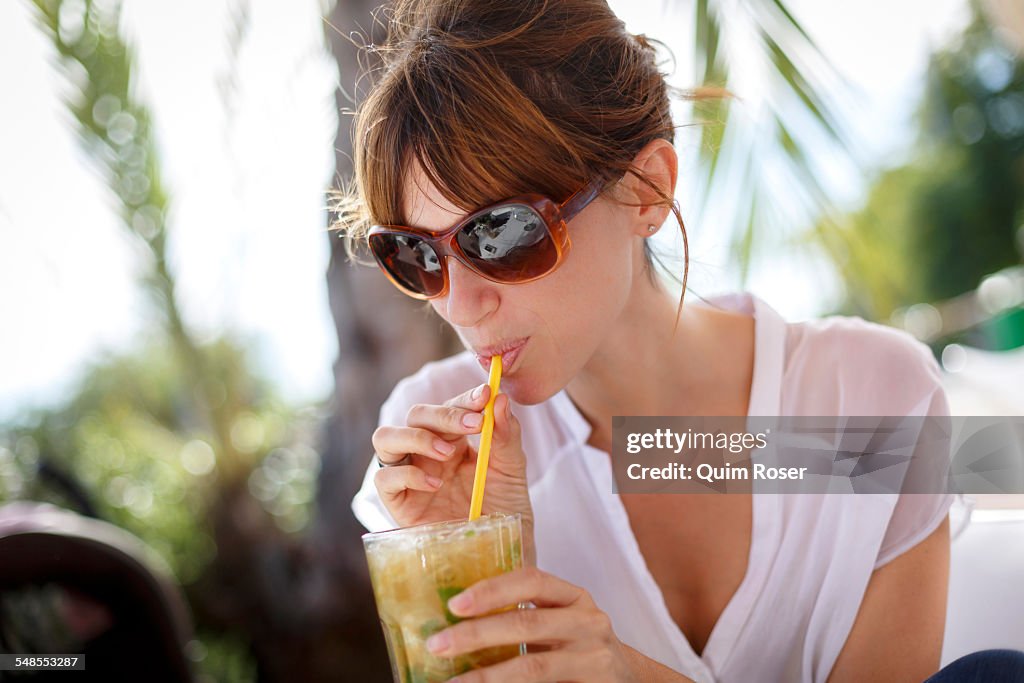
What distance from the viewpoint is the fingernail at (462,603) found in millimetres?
1021

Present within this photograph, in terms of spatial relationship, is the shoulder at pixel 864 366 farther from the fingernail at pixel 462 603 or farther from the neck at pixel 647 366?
the fingernail at pixel 462 603

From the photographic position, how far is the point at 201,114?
123 inches

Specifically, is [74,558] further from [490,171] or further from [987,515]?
[987,515]

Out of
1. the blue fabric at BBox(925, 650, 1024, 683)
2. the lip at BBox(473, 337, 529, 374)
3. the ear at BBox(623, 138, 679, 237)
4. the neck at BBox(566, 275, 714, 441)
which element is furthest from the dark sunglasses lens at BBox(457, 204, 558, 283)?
the blue fabric at BBox(925, 650, 1024, 683)

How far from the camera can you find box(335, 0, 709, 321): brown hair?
1375mm

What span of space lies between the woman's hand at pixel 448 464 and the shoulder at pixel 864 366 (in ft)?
2.25

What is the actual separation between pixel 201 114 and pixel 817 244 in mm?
2224

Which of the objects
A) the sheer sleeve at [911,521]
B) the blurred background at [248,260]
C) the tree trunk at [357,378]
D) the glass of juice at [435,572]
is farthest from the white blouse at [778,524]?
the tree trunk at [357,378]

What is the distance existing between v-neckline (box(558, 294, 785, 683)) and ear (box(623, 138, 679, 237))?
0.43 metres

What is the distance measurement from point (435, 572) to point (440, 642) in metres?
0.08

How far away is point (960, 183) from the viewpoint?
47.0ft

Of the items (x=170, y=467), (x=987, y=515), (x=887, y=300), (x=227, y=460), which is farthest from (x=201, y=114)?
(x=987, y=515)

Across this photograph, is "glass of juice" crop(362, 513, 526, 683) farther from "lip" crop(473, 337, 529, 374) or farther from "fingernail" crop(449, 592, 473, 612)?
"lip" crop(473, 337, 529, 374)

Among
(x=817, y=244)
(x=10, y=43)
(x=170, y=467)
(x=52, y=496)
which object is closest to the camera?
(x=817, y=244)
